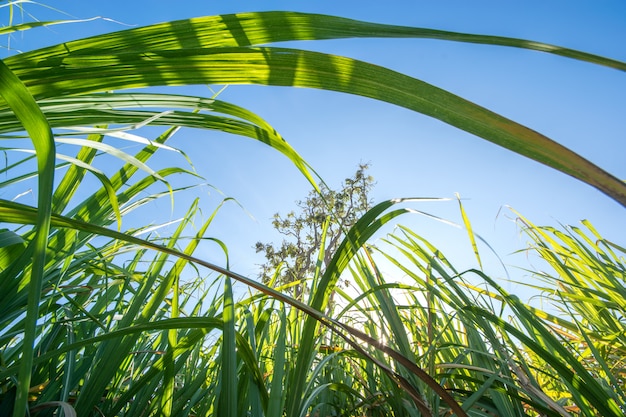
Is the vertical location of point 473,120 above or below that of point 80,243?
below

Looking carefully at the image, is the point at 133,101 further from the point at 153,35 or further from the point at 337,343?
the point at 337,343

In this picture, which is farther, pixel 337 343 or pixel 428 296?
pixel 337 343

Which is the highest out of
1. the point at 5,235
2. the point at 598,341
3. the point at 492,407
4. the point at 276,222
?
the point at 276,222

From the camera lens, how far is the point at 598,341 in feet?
3.43

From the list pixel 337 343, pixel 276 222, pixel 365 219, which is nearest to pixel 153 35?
pixel 365 219

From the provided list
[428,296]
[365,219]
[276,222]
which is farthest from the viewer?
[276,222]

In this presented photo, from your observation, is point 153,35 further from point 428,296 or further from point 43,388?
point 428,296

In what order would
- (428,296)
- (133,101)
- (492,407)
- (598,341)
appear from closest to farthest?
1. (133,101)
2. (492,407)
3. (428,296)
4. (598,341)

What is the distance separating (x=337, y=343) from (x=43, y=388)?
2.69 ft

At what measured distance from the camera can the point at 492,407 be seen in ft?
2.42

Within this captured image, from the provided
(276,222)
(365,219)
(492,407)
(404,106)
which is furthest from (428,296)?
(276,222)

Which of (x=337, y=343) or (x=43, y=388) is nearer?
(x=43, y=388)

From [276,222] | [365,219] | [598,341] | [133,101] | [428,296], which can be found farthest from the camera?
[276,222]

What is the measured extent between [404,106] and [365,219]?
1.00 feet
